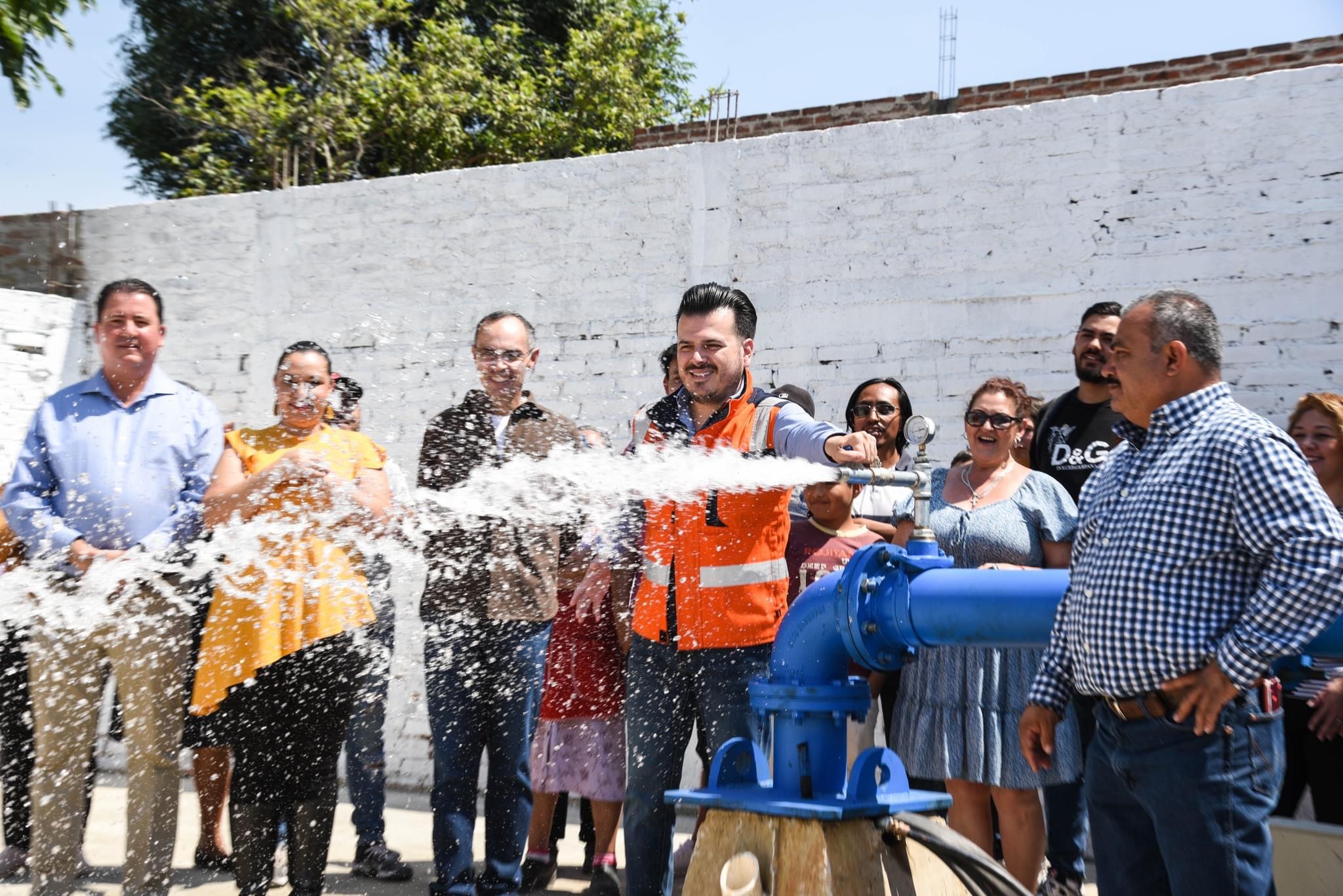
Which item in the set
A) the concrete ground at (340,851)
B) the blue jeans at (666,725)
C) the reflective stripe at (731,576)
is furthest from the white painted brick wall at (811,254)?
the blue jeans at (666,725)

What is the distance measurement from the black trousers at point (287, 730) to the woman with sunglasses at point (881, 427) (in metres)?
2.15

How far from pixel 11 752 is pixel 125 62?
58.2 ft

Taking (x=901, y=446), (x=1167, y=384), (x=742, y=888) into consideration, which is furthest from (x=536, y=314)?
(x=742, y=888)

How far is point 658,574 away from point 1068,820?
1.90 metres

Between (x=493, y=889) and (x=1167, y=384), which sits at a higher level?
(x=1167, y=384)

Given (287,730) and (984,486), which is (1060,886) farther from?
(287,730)

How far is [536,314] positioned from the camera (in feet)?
23.6

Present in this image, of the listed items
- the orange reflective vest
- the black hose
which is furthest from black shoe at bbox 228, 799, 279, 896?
the black hose

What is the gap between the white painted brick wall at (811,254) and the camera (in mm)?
5605

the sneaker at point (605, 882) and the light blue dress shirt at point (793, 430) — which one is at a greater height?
the light blue dress shirt at point (793, 430)

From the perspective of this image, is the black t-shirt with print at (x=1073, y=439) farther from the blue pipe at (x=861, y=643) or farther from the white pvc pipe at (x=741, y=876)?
the white pvc pipe at (x=741, y=876)

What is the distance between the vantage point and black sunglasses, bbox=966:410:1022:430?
477 centimetres

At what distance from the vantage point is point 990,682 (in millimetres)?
4496

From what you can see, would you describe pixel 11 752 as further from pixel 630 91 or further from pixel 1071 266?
pixel 630 91
